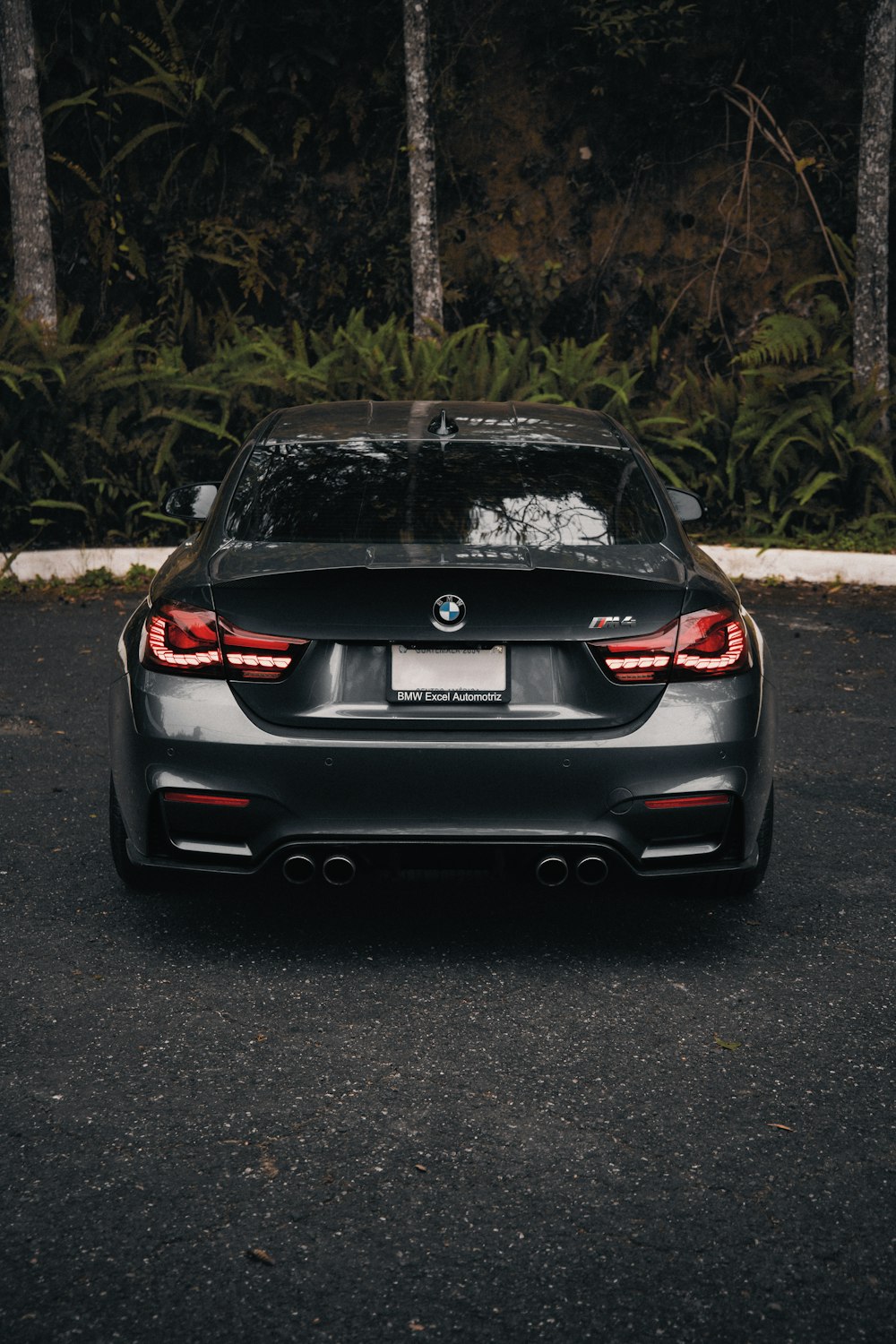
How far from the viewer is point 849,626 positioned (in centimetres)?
1047

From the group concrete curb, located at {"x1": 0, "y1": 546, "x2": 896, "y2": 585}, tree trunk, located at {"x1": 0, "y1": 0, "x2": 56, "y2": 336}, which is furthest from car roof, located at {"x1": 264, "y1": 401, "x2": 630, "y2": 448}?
tree trunk, located at {"x1": 0, "y1": 0, "x2": 56, "y2": 336}

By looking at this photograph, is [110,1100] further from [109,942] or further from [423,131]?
[423,131]

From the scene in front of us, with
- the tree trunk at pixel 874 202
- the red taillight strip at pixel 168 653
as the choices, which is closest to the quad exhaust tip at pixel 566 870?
the red taillight strip at pixel 168 653

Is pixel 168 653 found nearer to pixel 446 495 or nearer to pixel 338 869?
pixel 338 869

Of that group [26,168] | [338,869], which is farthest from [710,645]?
[26,168]

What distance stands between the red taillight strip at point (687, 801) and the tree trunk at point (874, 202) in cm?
1078

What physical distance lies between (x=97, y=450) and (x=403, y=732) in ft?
30.8

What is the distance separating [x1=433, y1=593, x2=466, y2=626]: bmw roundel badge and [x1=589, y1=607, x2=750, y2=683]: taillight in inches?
14.5

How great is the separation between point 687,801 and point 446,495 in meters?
1.20

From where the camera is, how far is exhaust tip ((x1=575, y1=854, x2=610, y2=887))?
→ 4.25 meters

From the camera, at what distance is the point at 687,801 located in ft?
14.0

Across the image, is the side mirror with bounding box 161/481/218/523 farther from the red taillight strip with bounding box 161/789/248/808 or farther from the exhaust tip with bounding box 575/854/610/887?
the exhaust tip with bounding box 575/854/610/887

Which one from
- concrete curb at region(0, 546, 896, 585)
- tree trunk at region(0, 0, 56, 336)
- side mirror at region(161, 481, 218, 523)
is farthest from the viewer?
tree trunk at region(0, 0, 56, 336)

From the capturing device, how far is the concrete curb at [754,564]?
40.3 feet
